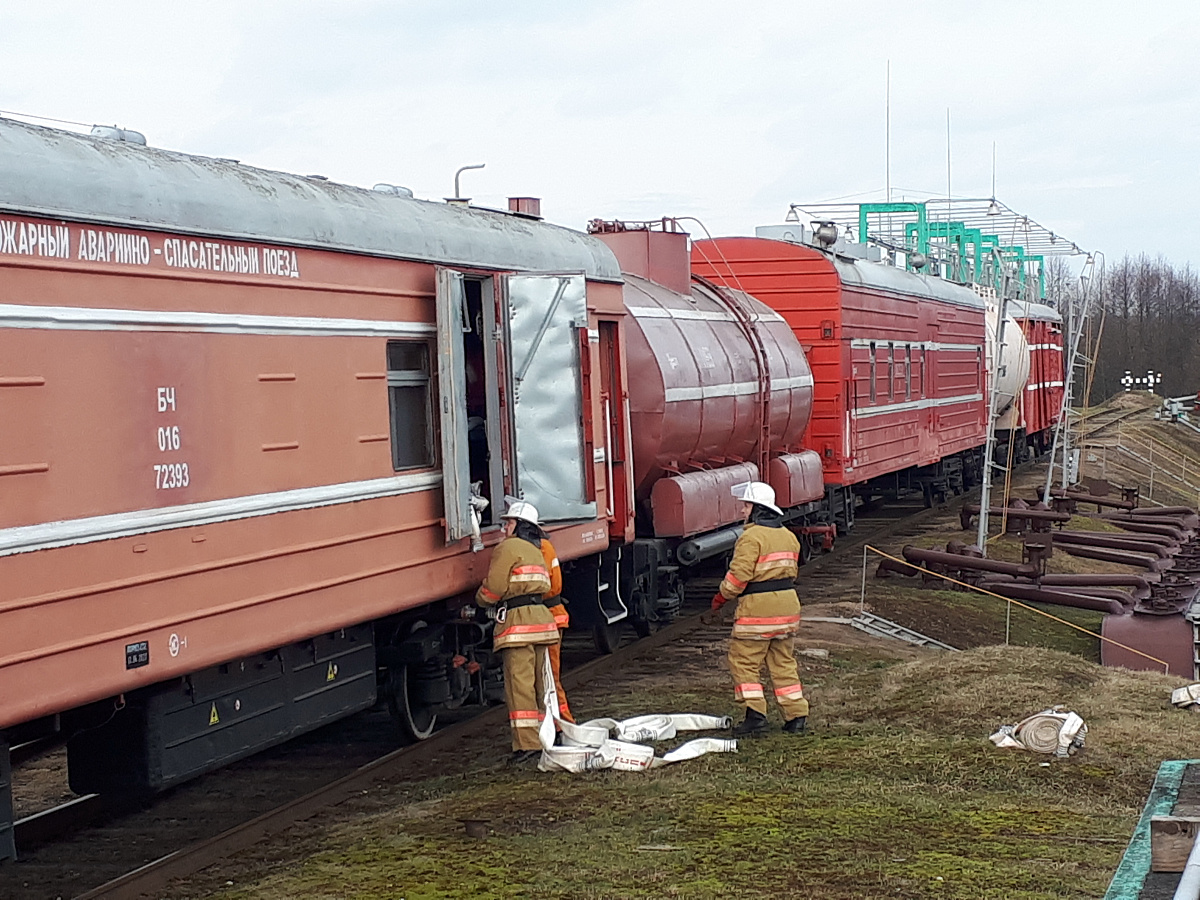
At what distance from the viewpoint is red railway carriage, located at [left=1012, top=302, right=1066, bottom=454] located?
33.7m

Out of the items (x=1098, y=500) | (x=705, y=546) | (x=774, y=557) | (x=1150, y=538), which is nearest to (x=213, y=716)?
(x=774, y=557)

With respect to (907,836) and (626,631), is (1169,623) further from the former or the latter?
(907,836)

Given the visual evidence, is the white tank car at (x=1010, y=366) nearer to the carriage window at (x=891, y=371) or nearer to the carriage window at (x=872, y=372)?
the carriage window at (x=891, y=371)

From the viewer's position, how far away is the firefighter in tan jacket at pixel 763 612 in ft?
30.0

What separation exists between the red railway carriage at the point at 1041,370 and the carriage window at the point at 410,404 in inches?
982

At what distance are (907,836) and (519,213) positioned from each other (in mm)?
5639

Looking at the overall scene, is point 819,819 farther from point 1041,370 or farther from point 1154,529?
point 1041,370

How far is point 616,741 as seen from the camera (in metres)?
8.76

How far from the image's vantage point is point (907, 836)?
6.88 meters

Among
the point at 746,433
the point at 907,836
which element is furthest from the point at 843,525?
the point at 907,836

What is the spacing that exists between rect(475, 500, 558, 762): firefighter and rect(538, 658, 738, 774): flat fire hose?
14cm

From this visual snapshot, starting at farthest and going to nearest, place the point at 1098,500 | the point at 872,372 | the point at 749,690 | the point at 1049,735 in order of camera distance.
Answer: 1. the point at 1098,500
2. the point at 872,372
3. the point at 749,690
4. the point at 1049,735

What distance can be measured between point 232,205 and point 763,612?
12.6 feet

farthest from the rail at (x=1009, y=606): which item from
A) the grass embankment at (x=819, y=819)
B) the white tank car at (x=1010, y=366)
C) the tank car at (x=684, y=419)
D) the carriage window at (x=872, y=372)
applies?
the white tank car at (x=1010, y=366)
